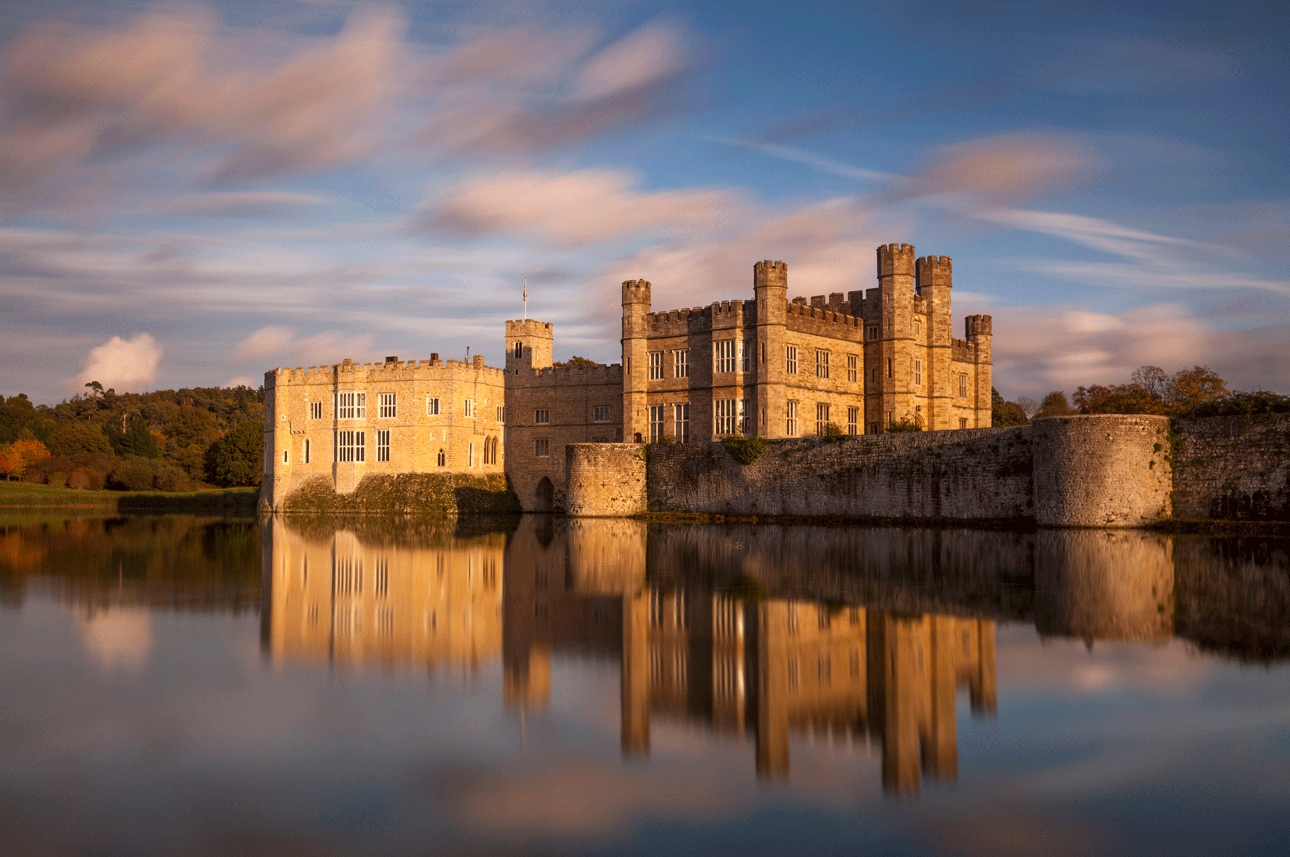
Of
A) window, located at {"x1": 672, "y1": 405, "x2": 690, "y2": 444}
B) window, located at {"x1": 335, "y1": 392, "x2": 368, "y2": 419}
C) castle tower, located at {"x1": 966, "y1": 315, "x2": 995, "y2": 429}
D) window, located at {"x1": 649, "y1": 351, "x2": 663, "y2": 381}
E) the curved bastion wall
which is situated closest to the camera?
the curved bastion wall

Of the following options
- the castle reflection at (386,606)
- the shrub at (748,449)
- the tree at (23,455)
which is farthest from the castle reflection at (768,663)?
the tree at (23,455)

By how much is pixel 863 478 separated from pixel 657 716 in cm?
2650

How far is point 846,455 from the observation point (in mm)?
34500

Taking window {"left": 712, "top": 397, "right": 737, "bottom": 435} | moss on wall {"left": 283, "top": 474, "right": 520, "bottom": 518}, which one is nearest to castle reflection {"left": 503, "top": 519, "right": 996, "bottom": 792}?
window {"left": 712, "top": 397, "right": 737, "bottom": 435}

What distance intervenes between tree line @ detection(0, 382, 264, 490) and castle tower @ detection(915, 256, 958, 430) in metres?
45.5

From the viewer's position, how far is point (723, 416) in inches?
1630

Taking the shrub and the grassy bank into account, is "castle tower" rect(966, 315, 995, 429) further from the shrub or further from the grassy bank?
the grassy bank

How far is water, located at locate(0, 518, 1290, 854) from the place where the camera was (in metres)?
6.02

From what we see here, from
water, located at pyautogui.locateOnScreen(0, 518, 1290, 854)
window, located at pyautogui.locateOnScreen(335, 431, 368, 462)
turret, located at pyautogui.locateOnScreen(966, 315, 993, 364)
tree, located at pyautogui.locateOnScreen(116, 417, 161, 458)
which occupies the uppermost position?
turret, located at pyautogui.locateOnScreen(966, 315, 993, 364)

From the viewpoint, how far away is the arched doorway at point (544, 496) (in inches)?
2009

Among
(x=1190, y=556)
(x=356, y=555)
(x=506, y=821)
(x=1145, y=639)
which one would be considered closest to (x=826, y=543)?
(x=1190, y=556)

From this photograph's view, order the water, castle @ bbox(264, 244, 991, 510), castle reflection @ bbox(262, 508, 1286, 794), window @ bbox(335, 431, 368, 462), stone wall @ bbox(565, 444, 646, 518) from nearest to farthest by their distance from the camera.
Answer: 1. the water
2. castle reflection @ bbox(262, 508, 1286, 794)
3. stone wall @ bbox(565, 444, 646, 518)
4. castle @ bbox(264, 244, 991, 510)
5. window @ bbox(335, 431, 368, 462)

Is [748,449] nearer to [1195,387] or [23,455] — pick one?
[1195,387]

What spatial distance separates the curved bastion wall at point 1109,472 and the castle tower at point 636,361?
18286 mm
